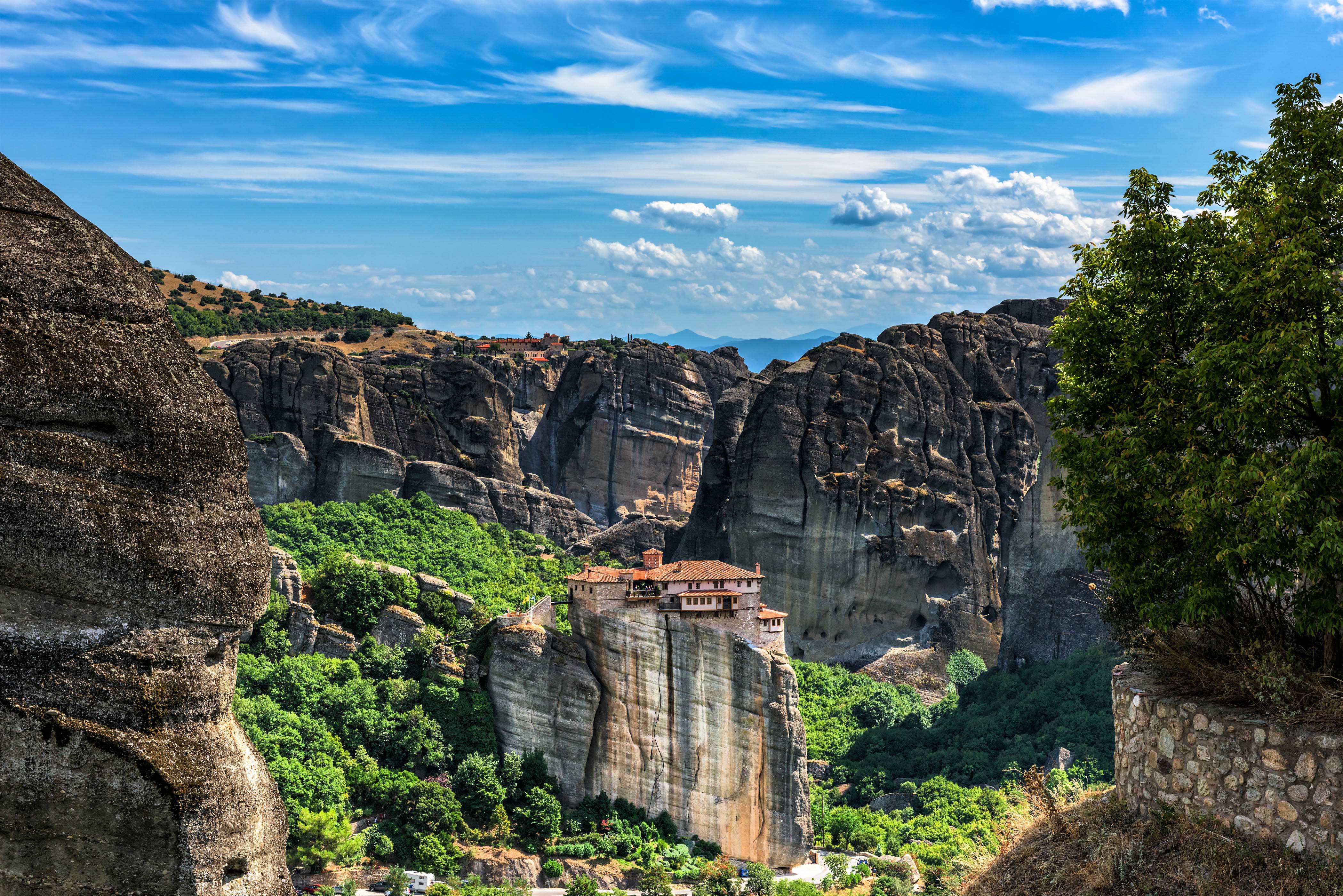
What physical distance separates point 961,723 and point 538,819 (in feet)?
96.1

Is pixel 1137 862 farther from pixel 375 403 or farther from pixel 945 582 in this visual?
pixel 375 403

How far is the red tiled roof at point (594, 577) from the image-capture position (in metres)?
46.9

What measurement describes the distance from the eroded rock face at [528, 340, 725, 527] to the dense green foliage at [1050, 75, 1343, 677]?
8766cm

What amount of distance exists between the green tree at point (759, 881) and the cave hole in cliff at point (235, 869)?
33.9 metres

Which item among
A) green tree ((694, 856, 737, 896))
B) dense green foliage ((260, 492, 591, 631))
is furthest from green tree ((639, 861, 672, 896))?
dense green foliage ((260, 492, 591, 631))

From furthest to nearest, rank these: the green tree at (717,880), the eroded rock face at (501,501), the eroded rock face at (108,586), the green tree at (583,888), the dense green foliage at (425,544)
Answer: the eroded rock face at (501,501) → the dense green foliage at (425,544) → the green tree at (717,880) → the green tree at (583,888) → the eroded rock face at (108,586)

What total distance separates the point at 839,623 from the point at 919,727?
1133cm

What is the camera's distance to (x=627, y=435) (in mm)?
98000

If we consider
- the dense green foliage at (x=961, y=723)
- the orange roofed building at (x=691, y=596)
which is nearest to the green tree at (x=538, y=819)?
the orange roofed building at (x=691, y=596)

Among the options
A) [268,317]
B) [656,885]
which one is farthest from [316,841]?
[268,317]

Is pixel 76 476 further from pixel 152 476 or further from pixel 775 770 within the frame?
pixel 775 770

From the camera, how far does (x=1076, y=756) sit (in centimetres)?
5322

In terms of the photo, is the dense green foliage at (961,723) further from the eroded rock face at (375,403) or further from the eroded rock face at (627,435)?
the eroded rock face at (627,435)

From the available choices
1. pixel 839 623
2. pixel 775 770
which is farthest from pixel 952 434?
pixel 775 770
